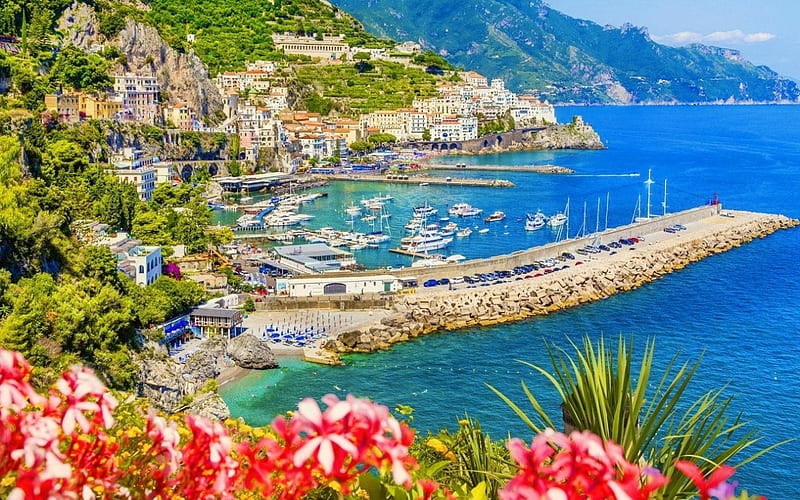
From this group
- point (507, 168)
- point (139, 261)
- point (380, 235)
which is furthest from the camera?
point (507, 168)

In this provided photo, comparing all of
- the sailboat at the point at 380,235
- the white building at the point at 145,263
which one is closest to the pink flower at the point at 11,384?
the white building at the point at 145,263

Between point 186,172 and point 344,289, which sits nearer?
point 344,289

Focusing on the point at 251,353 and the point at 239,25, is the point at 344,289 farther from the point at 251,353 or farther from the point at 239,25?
the point at 239,25

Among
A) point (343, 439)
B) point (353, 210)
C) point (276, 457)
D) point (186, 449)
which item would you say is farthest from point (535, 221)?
point (343, 439)

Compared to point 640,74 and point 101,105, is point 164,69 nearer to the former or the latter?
point 101,105

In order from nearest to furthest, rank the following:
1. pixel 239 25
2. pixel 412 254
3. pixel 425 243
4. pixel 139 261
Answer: pixel 139 261
pixel 412 254
pixel 425 243
pixel 239 25

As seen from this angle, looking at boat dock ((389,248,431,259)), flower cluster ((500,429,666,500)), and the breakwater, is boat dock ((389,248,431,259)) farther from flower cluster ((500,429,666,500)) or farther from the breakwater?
flower cluster ((500,429,666,500))

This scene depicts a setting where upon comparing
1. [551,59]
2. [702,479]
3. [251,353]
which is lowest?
[251,353]
